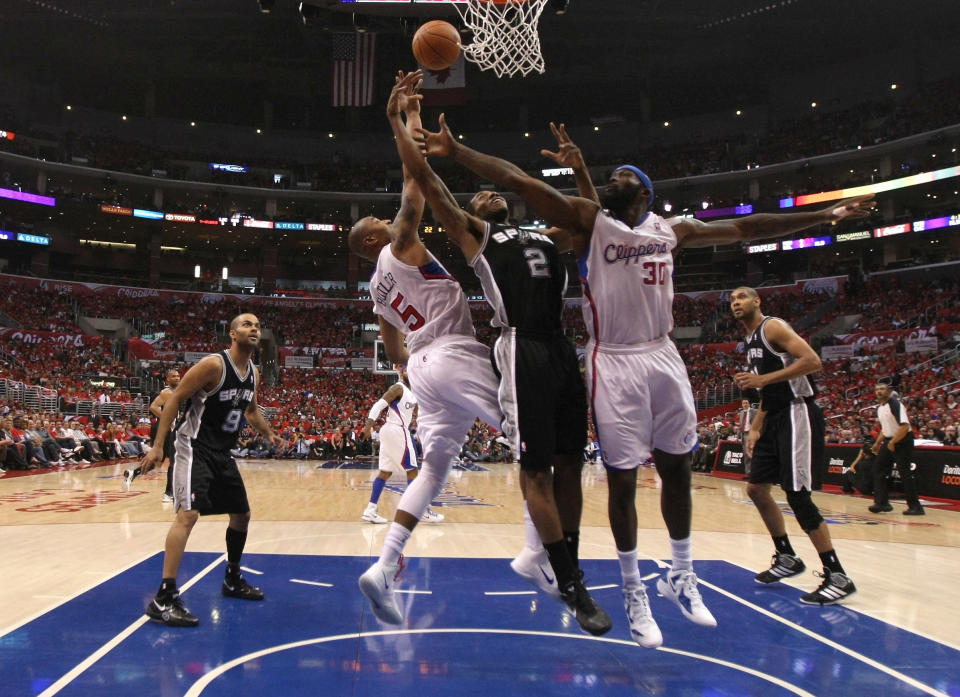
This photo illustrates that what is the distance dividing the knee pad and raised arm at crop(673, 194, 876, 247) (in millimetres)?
2049

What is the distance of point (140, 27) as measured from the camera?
34.3 meters

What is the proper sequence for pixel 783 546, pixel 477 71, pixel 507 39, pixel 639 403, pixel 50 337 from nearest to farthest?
pixel 639 403
pixel 783 546
pixel 507 39
pixel 50 337
pixel 477 71

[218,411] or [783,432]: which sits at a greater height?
[218,411]

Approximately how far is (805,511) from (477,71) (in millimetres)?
36231

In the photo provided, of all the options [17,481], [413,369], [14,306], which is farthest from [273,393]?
[413,369]

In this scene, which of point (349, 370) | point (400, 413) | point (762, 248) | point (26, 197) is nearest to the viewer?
point (400, 413)

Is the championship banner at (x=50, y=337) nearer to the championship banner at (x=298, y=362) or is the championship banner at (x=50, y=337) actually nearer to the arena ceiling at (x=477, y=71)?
the championship banner at (x=298, y=362)

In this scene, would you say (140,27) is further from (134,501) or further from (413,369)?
(413,369)

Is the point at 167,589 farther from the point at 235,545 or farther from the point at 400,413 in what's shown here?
the point at 400,413

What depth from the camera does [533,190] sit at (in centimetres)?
363

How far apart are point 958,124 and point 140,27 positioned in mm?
37599

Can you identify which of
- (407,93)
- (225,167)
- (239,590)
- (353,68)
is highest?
(353,68)

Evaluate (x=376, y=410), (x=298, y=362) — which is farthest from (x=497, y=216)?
(x=298, y=362)

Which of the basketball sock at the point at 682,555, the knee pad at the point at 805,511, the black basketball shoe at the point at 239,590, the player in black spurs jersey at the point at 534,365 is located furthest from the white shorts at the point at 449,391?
the knee pad at the point at 805,511
